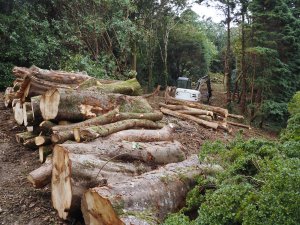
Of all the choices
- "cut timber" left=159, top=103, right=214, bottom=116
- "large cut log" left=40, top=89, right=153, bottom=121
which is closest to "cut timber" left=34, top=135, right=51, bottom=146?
"large cut log" left=40, top=89, right=153, bottom=121

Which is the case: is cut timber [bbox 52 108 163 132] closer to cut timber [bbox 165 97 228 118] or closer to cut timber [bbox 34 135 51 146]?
cut timber [bbox 34 135 51 146]

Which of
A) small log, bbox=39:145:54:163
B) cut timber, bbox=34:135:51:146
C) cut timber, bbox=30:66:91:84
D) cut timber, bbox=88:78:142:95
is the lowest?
small log, bbox=39:145:54:163

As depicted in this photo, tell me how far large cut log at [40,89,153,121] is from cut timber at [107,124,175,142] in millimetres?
1005

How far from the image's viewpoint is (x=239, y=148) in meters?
4.50

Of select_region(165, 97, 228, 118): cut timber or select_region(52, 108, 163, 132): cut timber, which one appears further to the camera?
Answer: select_region(165, 97, 228, 118): cut timber

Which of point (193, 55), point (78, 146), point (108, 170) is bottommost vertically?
point (108, 170)

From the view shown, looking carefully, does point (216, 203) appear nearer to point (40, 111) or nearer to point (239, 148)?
point (239, 148)

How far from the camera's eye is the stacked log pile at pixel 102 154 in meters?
3.91

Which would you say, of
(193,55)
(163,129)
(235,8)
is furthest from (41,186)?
(193,55)

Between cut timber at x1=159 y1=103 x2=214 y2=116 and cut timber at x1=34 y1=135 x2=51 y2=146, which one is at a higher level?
cut timber at x1=34 y1=135 x2=51 y2=146

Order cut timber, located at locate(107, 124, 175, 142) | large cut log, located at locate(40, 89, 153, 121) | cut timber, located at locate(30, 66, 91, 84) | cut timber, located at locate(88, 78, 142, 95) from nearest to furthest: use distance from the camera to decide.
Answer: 1. cut timber, located at locate(107, 124, 175, 142)
2. large cut log, located at locate(40, 89, 153, 121)
3. cut timber, located at locate(88, 78, 142, 95)
4. cut timber, located at locate(30, 66, 91, 84)

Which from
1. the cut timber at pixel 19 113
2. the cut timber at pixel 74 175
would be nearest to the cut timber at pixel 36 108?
the cut timber at pixel 19 113

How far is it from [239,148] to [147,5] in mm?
20293

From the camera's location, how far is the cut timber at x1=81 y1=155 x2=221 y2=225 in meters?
3.64
